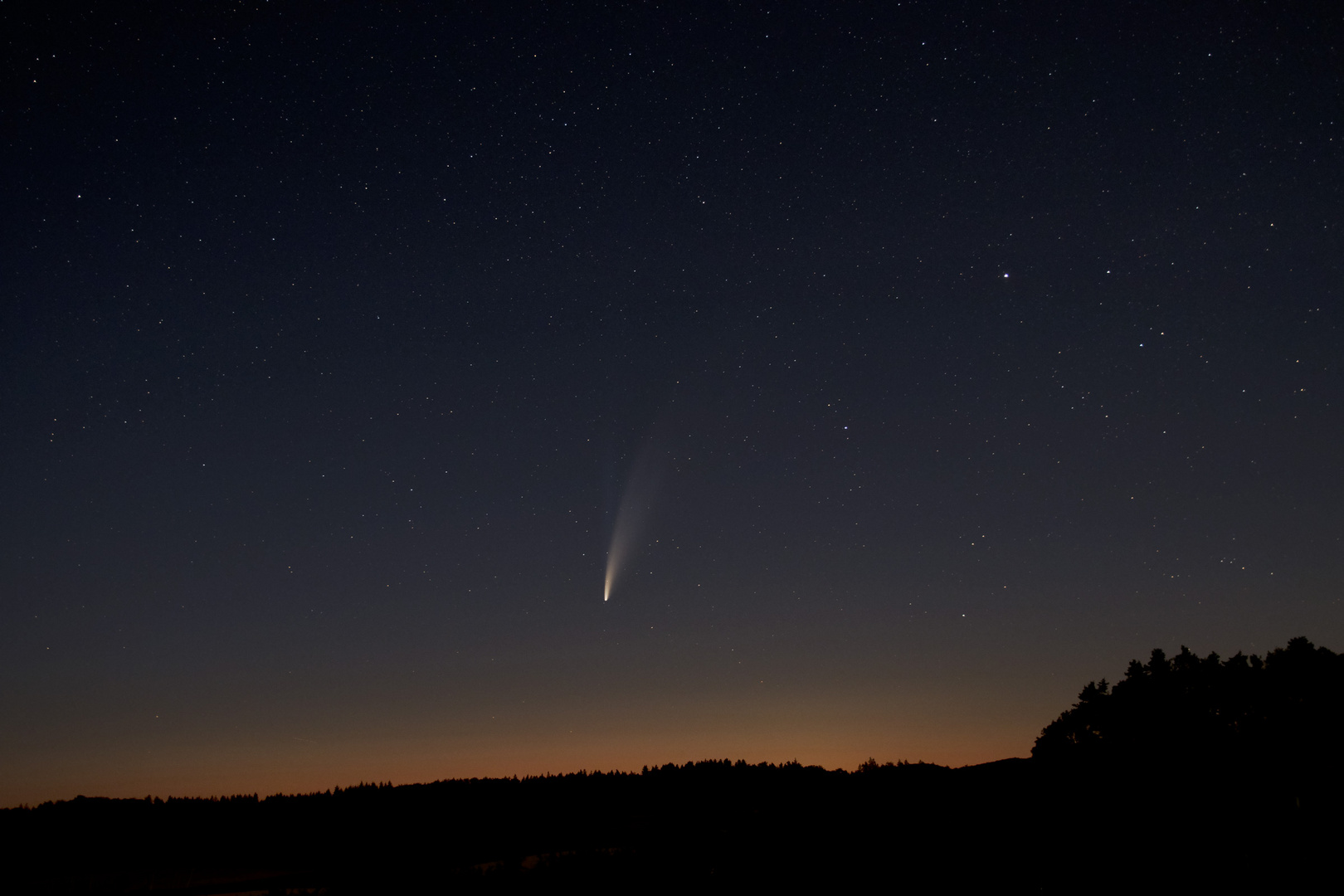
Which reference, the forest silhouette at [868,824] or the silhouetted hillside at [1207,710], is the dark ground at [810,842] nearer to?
the forest silhouette at [868,824]

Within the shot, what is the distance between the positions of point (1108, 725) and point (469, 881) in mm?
27462

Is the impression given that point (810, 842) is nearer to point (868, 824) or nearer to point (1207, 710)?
point (868, 824)

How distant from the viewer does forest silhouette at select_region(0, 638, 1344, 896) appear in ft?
56.1

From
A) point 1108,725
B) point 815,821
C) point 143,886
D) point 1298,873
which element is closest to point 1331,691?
point 1108,725

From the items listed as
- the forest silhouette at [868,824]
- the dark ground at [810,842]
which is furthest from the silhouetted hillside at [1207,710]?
the dark ground at [810,842]

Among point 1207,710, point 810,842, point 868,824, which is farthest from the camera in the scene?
Answer: point 1207,710

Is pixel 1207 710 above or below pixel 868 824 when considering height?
above

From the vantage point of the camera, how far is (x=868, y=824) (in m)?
20.8

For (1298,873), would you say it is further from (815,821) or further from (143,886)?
(143,886)

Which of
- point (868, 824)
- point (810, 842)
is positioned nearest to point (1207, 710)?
point (868, 824)

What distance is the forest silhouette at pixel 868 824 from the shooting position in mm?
17094

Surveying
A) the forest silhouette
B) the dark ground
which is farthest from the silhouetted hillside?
the dark ground

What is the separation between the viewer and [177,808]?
128 ft

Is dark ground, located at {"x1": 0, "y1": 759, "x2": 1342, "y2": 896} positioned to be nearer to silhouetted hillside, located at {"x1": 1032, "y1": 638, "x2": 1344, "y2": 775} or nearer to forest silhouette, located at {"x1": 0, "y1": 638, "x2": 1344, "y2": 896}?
forest silhouette, located at {"x1": 0, "y1": 638, "x2": 1344, "y2": 896}
